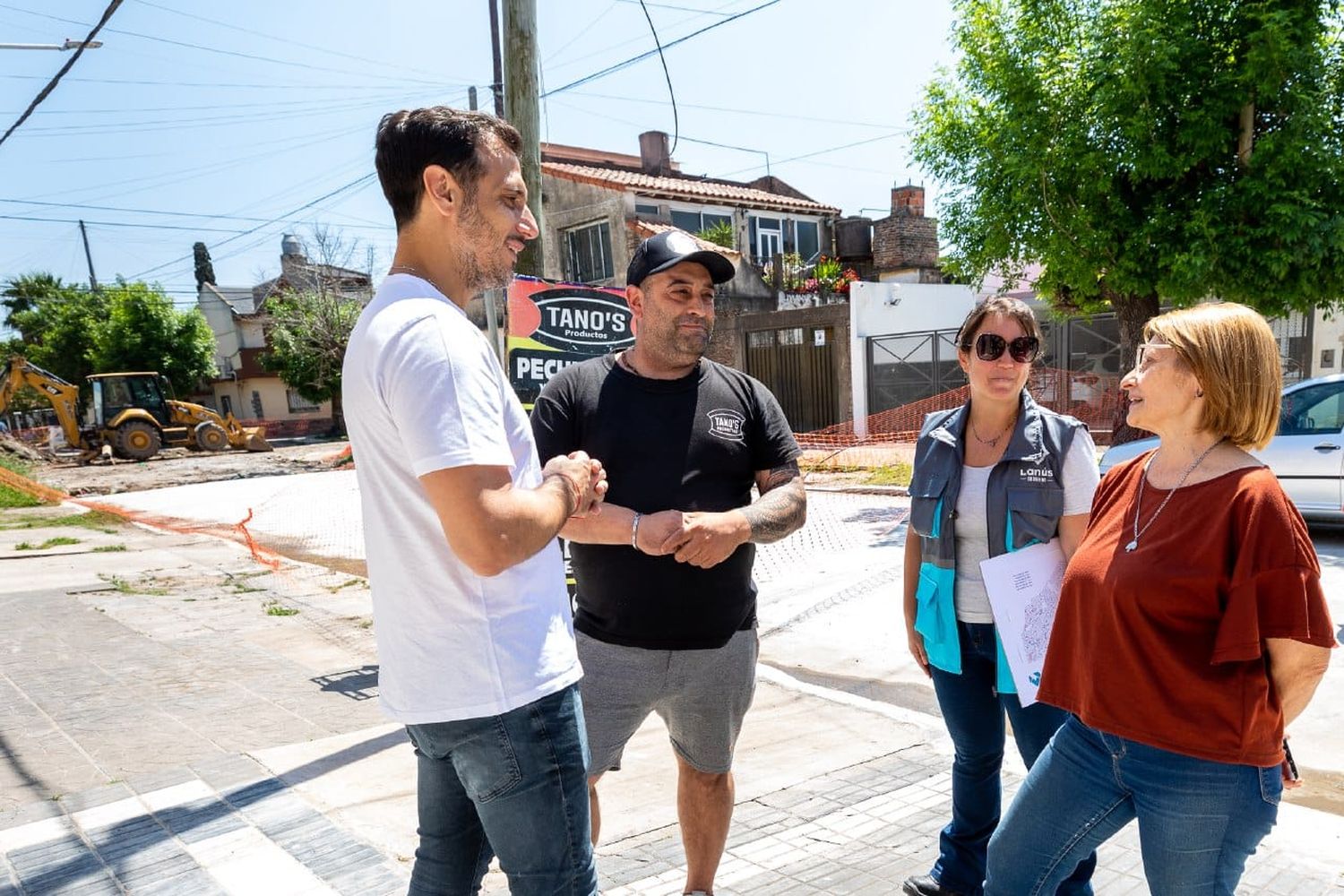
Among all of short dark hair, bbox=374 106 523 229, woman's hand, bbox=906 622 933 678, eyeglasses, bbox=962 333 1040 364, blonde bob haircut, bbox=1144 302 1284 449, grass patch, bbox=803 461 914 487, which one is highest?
short dark hair, bbox=374 106 523 229

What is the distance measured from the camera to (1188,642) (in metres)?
1.85

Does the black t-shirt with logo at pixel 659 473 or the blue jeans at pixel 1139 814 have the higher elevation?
the black t-shirt with logo at pixel 659 473

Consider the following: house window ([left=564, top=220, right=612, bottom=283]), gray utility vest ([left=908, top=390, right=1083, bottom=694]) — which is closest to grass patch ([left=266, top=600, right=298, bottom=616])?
gray utility vest ([left=908, top=390, right=1083, bottom=694])

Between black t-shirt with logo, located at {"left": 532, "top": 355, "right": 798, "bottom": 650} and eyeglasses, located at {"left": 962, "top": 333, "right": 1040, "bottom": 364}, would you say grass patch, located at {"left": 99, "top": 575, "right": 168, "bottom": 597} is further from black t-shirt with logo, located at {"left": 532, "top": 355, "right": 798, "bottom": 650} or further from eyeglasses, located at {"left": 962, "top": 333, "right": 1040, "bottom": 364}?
eyeglasses, located at {"left": 962, "top": 333, "right": 1040, "bottom": 364}

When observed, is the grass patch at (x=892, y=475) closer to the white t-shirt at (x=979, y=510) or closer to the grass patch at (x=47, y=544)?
the white t-shirt at (x=979, y=510)

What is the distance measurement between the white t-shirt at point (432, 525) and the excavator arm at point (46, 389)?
29087mm

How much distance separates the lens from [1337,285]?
29.8 ft

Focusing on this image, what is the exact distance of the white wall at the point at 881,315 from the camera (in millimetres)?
19469

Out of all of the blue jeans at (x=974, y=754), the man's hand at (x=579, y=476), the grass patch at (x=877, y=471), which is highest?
the man's hand at (x=579, y=476)

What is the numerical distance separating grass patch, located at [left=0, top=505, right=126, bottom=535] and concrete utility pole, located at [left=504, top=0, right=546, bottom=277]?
35.6ft

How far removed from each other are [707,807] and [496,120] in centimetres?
206

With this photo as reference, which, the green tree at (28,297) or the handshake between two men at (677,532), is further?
the green tree at (28,297)

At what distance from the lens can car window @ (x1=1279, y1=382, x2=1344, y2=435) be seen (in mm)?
7844

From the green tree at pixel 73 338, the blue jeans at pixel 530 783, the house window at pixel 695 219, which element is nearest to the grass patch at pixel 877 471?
the blue jeans at pixel 530 783
